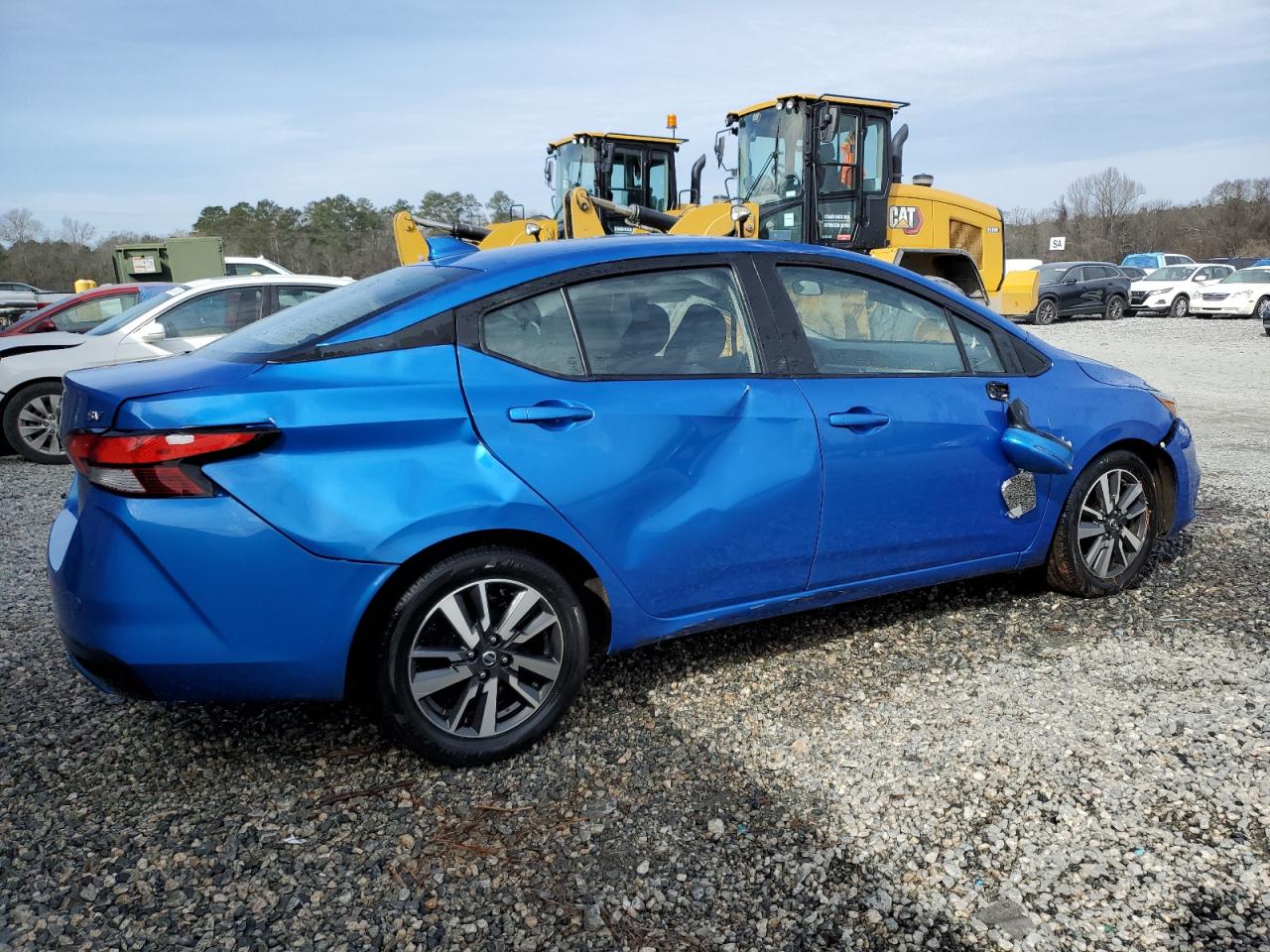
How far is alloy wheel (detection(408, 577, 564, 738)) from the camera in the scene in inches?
111

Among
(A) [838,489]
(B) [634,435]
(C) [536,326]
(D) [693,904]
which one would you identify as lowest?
(D) [693,904]

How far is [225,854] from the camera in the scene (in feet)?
8.44

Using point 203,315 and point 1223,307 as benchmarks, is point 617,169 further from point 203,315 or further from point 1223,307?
point 1223,307

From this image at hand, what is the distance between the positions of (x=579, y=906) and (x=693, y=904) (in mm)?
279

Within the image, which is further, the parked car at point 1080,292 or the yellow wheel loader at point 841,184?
the parked car at point 1080,292

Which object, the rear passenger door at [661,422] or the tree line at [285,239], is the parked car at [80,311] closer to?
the rear passenger door at [661,422]

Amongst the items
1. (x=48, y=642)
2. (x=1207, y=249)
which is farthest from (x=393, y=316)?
(x=1207, y=249)

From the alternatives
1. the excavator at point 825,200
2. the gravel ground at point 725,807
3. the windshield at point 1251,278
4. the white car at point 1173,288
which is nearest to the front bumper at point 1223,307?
the windshield at point 1251,278

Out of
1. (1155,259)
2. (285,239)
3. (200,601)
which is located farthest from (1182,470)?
(285,239)

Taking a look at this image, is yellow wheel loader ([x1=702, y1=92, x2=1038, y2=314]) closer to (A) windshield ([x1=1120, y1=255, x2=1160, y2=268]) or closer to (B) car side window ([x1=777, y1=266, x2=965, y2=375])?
(B) car side window ([x1=777, y1=266, x2=965, y2=375])

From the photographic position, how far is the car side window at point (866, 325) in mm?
3533

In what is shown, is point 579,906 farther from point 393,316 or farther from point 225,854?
point 393,316

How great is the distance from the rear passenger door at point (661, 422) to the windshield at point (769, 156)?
8.76m

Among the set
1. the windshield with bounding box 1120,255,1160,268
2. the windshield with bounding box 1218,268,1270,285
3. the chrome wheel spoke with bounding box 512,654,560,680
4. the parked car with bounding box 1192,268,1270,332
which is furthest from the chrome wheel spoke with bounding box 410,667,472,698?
the windshield with bounding box 1120,255,1160,268
